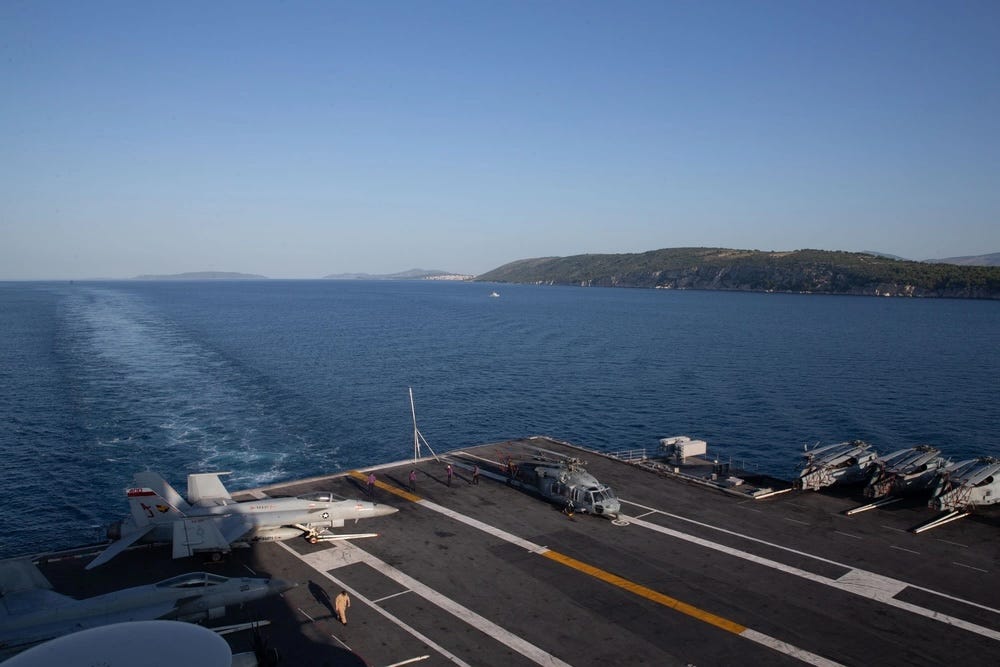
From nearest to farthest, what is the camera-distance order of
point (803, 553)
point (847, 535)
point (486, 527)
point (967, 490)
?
1. point (803, 553)
2. point (847, 535)
3. point (486, 527)
4. point (967, 490)

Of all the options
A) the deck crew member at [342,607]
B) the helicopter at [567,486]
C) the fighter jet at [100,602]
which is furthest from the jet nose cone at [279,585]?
the helicopter at [567,486]

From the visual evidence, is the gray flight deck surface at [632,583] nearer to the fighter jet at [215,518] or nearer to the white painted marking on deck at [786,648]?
the white painted marking on deck at [786,648]

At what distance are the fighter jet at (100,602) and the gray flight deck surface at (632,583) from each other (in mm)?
977

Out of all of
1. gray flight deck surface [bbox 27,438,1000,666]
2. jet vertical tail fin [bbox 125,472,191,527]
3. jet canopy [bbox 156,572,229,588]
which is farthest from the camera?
jet vertical tail fin [bbox 125,472,191,527]

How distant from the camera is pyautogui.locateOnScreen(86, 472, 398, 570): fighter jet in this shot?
27.5 m

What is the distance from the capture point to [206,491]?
3225cm

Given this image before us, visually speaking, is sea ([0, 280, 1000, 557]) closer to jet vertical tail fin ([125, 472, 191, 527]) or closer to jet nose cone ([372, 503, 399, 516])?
jet vertical tail fin ([125, 472, 191, 527])

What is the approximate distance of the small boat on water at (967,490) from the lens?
32.3 meters

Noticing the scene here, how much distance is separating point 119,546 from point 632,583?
22.6 m

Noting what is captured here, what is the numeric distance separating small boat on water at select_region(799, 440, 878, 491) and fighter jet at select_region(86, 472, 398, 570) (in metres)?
25.5

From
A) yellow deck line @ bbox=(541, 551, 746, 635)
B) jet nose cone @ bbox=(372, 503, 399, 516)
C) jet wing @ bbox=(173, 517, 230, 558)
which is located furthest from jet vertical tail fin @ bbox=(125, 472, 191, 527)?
yellow deck line @ bbox=(541, 551, 746, 635)

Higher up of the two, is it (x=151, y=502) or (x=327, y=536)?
(x=151, y=502)

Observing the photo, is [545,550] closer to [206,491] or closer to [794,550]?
[794,550]

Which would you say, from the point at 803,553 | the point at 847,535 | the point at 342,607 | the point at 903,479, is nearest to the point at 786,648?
the point at 803,553
